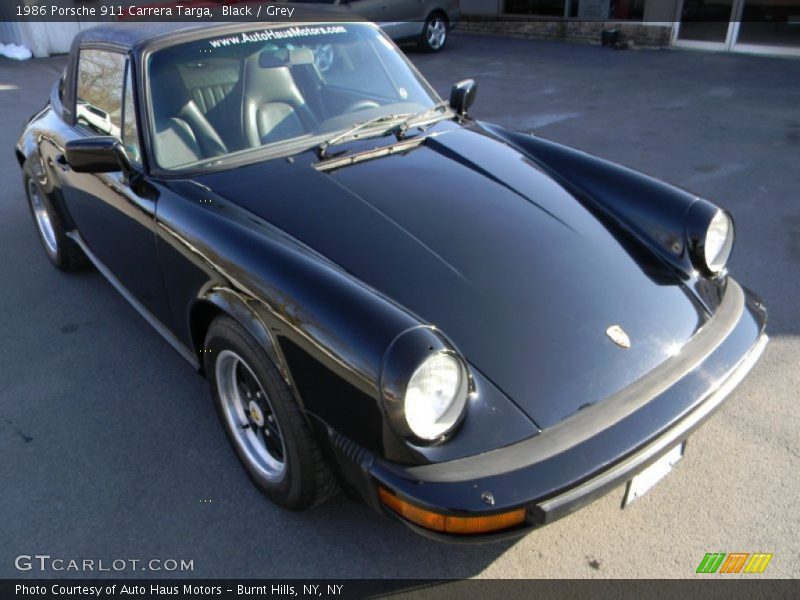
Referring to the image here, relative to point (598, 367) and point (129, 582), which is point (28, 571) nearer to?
point (129, 582)

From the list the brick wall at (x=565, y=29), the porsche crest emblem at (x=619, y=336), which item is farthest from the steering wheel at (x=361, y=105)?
the brick wall at (x=565, y=29)

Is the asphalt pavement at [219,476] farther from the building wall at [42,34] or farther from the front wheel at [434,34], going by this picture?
the building wall at [42,34]

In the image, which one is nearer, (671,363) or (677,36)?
(671,363)

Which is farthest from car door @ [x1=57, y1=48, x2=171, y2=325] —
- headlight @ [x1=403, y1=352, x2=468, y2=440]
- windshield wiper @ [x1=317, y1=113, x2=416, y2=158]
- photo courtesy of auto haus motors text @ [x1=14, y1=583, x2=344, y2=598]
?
headlight @ [x1=403, y1=352, x2=468, y2=440]

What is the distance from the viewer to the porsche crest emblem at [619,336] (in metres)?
2.01

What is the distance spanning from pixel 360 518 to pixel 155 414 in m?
1.15

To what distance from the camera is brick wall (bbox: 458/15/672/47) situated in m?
11.4

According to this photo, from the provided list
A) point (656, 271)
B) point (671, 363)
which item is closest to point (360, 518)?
point (671, 363)

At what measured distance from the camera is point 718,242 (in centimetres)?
246

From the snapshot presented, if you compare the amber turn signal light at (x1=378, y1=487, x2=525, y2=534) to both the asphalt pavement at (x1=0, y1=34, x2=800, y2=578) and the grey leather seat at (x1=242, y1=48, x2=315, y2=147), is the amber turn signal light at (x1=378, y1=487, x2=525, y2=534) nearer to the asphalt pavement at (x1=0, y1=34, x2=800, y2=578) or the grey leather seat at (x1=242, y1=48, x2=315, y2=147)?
the asphalt pavement at (x1=0, y1=34, x2=800, y2=578)

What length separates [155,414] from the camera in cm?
285

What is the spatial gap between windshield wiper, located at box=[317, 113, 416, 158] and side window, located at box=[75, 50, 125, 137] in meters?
0.98

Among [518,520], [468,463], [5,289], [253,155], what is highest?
[253,155]

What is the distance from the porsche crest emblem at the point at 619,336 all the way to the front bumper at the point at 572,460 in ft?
0.41
